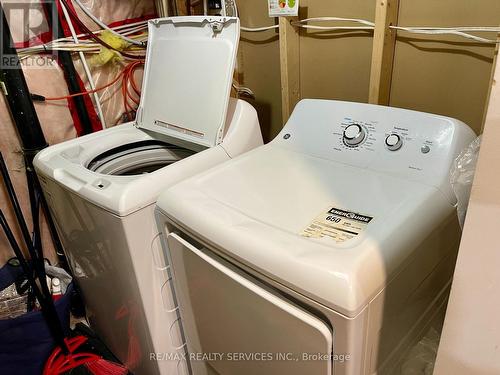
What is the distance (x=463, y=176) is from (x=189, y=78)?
1.04m

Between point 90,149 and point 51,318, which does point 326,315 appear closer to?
point 90,149

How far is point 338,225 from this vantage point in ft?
2.89

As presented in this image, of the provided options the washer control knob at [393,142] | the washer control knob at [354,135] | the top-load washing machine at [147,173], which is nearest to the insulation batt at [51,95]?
the top-load washing machine at [147,173]

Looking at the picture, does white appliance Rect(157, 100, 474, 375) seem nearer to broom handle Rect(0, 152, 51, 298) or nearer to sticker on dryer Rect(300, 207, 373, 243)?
sticker on dryer Rect(300, 207, 373, 243)

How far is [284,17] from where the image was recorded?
5.42ft

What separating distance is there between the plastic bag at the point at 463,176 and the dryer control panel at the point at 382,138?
46 millimetres

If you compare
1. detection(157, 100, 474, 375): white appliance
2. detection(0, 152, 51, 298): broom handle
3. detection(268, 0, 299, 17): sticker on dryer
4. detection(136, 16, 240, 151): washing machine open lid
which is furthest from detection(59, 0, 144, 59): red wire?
detection(157, 100, 474, 375): white appliance

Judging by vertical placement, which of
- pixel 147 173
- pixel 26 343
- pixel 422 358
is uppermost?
pixel 147 173

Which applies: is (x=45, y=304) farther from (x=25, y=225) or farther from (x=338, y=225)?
(x=338, y=225)

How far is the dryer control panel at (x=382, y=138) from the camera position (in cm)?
106
